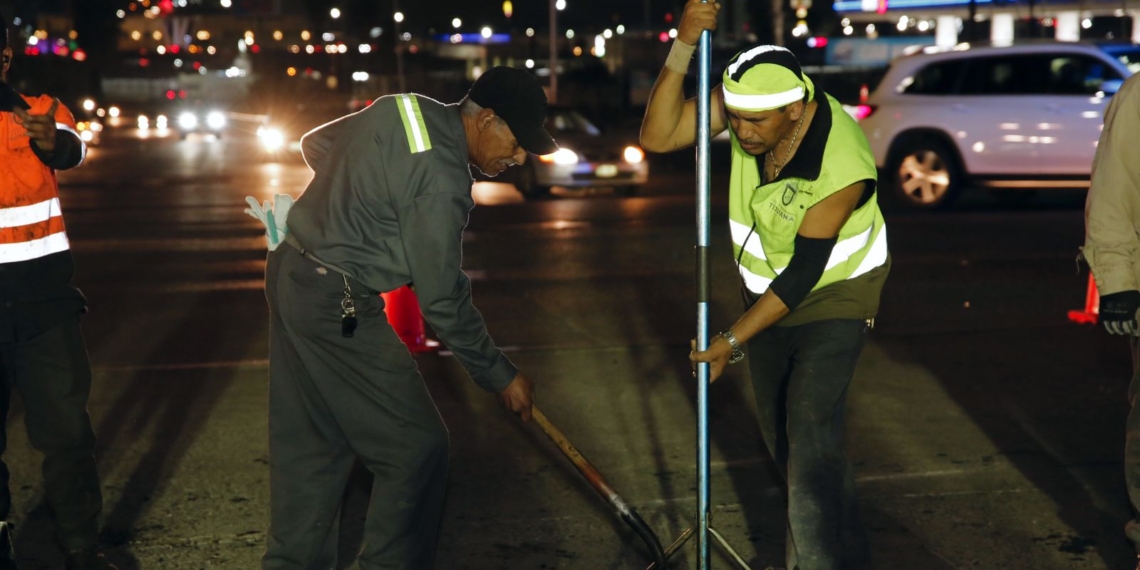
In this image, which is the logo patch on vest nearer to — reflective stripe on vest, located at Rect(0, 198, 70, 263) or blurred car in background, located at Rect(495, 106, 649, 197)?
reflective stripe on vest, located at Rect(0, 198, 70, 263)

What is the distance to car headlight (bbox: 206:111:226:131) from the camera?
35219mm

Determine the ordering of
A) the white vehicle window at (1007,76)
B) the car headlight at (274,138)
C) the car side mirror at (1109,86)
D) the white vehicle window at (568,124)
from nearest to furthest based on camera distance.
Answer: the car side mirror at (1109,86) → the white vehicle window at (1007,76) → the white vehicle window at (568,124) → the car headlight at (274,138)

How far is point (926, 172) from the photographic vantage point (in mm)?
14797

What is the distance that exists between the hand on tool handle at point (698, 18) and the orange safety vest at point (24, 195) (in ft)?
6.47

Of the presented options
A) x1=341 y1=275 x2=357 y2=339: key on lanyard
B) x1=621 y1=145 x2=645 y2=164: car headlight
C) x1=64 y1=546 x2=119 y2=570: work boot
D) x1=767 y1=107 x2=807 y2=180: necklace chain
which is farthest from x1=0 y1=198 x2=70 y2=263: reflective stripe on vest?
x1=621 y1=145 x2=645 y2=164: car headlight

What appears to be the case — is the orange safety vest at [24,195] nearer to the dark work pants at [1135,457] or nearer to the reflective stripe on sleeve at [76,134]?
the reflective stripe on sleeve at [76,134]

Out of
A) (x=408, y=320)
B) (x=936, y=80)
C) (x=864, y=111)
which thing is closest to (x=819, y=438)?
(x=408, y=320)

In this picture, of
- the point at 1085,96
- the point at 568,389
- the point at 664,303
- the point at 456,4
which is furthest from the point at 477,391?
the point at 456,4

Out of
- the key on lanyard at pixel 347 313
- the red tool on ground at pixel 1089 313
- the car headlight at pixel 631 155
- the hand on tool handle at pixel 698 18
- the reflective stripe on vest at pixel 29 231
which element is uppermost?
the hand on tool handle at pixel 698 18

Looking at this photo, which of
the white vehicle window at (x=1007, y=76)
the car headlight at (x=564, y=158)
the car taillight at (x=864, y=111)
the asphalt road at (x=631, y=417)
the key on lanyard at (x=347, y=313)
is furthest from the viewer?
the car headlight at (x=564, y=158)

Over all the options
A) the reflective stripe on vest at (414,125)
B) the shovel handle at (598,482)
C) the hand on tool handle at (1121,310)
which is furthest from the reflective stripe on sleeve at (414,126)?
the hand on tool handle at (1121,310)

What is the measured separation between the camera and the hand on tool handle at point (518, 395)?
148 inches

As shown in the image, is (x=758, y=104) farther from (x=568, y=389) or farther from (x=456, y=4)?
(x=456, y=4)

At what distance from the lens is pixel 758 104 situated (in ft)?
12.0
